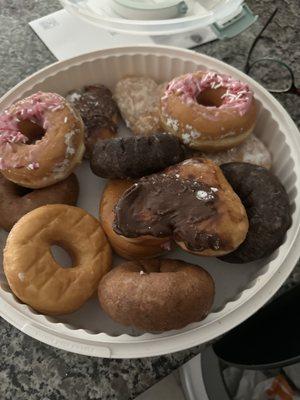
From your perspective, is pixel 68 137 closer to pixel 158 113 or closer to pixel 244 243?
pixel 158 113

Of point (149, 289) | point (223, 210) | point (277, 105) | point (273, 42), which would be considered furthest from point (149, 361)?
point (273, 42)

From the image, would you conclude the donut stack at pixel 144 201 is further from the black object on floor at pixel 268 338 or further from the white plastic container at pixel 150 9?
the white plastic container at pixel 150 9

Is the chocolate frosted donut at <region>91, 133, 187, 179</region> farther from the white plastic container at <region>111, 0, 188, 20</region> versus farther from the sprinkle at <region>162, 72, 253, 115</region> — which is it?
the white plastic container at <region>111, 0, 188, 20</region>

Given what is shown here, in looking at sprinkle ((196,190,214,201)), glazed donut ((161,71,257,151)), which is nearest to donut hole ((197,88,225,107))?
glazed donut ((161,71,257,151))

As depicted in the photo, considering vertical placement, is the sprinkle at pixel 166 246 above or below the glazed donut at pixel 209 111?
below

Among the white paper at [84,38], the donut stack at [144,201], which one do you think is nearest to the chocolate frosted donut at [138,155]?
the donut stack at [144,201]

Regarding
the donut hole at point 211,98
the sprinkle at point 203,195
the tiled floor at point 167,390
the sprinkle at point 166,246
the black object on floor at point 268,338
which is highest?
the sprinkle at point 203,195

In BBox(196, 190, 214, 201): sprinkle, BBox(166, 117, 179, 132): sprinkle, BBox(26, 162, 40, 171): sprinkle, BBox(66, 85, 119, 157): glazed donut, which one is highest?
BBox(26, 162, 40, 171): sprinkle

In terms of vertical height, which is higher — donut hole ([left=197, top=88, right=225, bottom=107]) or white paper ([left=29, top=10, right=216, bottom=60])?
white paper ([left=29, top=10, right=216, bottom=60])
